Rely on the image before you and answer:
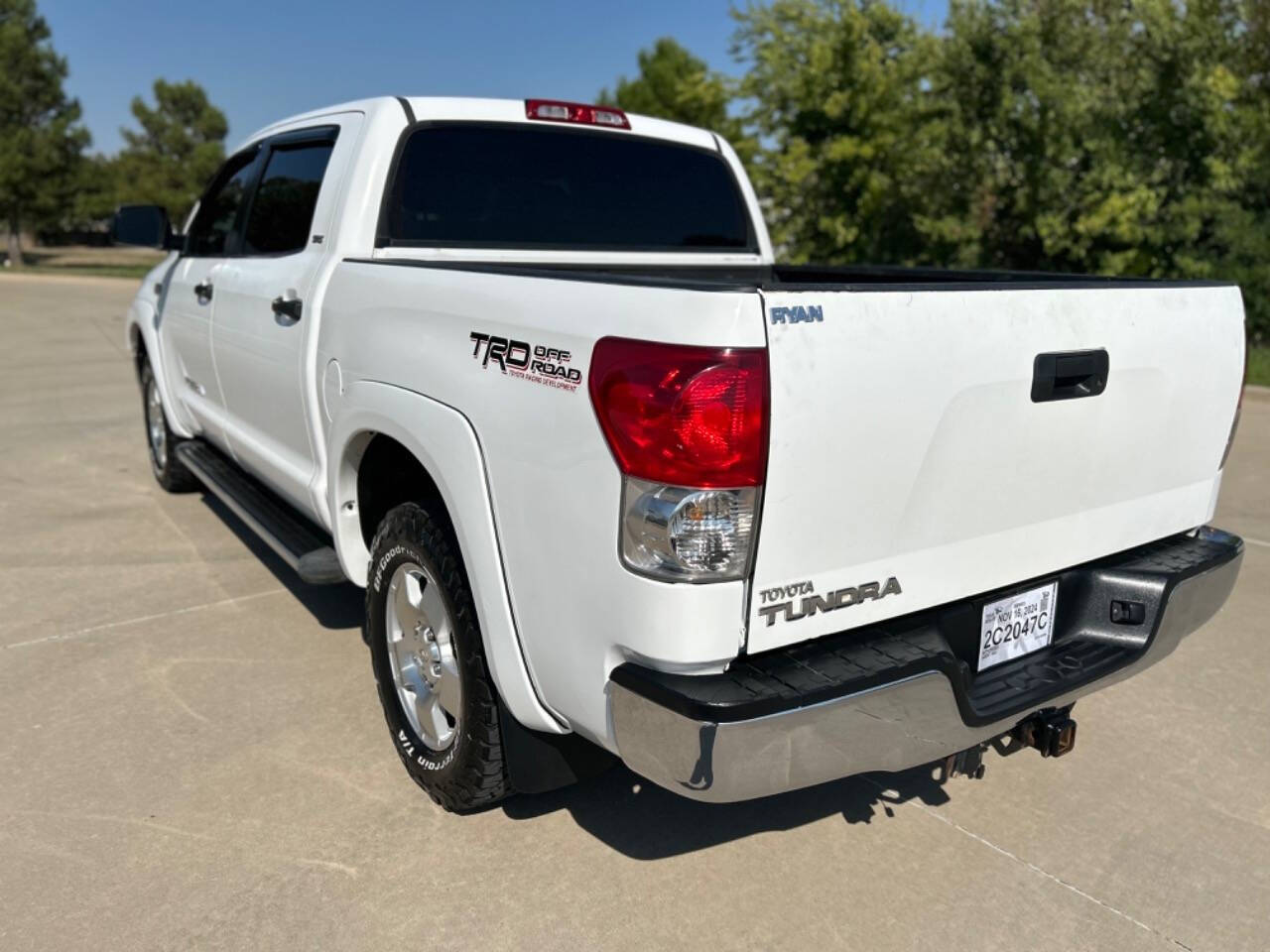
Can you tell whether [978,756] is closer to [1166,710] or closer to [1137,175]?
[1166,710]

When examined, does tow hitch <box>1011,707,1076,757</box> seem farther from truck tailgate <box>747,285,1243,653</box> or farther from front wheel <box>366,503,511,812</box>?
front wheel <box>366,503,511,812</box>

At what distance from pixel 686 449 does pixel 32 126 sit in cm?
5001

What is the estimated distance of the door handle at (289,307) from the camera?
3.63 metres

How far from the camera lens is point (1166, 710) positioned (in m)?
3.84

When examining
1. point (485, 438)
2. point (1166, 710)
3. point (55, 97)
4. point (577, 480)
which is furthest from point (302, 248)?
point (55, 97)

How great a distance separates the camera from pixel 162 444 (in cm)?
652

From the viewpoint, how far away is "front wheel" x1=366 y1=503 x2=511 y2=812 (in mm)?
2760

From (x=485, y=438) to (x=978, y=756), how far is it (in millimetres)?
1534

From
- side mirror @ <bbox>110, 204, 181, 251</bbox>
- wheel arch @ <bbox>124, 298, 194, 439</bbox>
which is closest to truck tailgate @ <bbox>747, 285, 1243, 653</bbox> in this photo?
side mirror @ <bbox>110, 204, 181, 251</bbox>

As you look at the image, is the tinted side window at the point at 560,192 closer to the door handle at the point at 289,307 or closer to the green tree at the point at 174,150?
the door handle at the point at 289,307

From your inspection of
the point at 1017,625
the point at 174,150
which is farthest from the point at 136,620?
the point at 174,150

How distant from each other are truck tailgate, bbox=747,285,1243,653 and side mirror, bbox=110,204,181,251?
13.5ft

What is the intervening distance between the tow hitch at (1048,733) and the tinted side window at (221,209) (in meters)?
3.72

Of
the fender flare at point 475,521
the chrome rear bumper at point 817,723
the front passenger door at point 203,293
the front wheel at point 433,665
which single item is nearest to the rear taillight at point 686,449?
the chrome rear bumper at point 817,723
